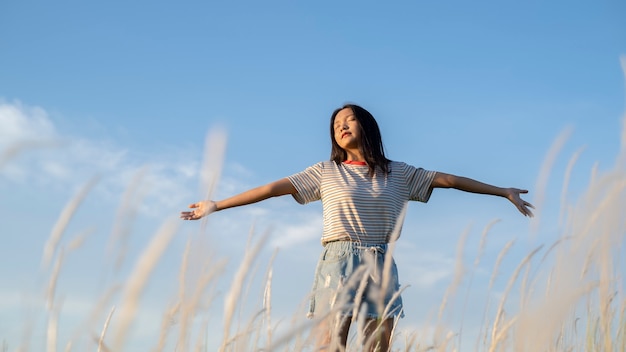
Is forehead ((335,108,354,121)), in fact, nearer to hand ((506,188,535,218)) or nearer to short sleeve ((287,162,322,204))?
short sleeve ((287,162,322,204))

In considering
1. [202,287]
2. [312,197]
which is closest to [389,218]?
[312,197]

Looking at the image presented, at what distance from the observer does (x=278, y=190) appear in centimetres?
372

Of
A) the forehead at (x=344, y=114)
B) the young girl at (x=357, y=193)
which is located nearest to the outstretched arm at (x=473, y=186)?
the young girl at (x=357, y=193)

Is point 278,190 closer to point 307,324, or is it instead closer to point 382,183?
point 382,183

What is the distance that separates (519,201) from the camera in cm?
358

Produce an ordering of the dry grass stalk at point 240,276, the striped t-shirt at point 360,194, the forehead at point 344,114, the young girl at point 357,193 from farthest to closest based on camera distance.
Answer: the forehead at point 344,114 < the striped t-shirt at point 360,194 < the young girl at point 357,193 < the dry grass stalk at point 240,276

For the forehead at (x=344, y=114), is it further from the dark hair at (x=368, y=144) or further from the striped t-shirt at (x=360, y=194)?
the striped t-shirt at (x=360, y=194)

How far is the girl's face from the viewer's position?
150 inches

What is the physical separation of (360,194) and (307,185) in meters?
0.35

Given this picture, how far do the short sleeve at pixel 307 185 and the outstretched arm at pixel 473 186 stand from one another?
661 mm

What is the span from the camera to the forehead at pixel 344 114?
12.8 feet

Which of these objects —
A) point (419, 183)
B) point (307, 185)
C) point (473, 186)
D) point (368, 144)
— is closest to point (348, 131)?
point (368, 144)

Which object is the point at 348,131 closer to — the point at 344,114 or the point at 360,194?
the point at 344,114

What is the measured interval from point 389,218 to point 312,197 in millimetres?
486
